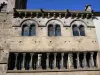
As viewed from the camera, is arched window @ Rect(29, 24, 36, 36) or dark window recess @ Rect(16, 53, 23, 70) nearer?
dark window recess @ Rect(16, 53, 23, 70)

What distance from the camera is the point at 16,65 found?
48.9ft

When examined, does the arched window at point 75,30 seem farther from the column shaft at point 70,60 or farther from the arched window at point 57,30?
the column shaft at point 70,60

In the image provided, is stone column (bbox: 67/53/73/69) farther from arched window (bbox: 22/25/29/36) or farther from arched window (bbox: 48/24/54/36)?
arched window (bbox: 22/25/29/36)

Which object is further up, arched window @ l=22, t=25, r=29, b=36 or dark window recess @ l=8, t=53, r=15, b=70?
arched window @ l=22, t=25, r=29, b=36

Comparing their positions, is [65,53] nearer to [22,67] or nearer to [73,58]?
[73,58]

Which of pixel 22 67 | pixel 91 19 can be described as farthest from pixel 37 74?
pixel 91 19

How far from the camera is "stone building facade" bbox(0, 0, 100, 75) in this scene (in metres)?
14.9

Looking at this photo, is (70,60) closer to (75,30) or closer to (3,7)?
(75,30)

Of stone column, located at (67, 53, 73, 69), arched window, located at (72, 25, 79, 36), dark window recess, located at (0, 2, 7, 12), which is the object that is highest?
dark window recess, located at (0, 2, 7, 12)

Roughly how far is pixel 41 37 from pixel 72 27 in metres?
2.56

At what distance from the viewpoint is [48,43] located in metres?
16.0

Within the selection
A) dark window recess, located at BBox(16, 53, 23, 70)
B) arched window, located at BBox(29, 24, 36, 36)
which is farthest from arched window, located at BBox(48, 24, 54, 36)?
dark window recess, located at BBox(16, 53, 23, 70)

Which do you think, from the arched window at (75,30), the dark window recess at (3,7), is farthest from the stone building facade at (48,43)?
the dark window recess at (3,7)

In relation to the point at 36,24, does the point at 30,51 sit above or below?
below
